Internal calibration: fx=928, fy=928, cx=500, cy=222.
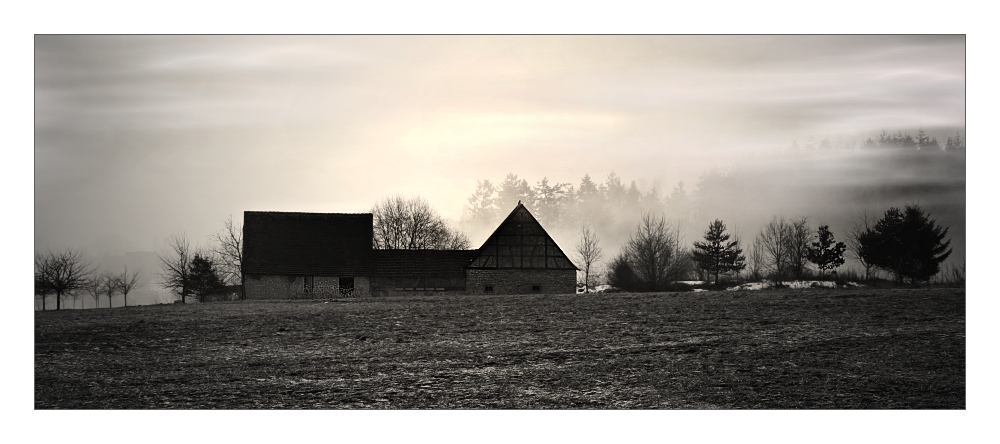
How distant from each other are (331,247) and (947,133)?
22784 mm


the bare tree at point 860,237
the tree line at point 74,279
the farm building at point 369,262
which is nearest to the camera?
the tree line at point 74,279

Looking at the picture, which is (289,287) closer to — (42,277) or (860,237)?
(42,277)

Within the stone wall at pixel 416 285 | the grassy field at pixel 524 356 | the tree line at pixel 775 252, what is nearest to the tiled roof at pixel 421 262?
the stone wall at pixel 416 285

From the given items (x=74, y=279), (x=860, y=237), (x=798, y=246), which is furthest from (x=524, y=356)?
(x=798, y=246)

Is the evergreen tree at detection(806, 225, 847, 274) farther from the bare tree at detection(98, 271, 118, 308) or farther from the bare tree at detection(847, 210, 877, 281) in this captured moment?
the bare tree at detection(98, 271, 118, 308)

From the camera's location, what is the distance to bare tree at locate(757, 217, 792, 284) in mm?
22991

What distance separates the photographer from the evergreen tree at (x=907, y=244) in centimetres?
1795

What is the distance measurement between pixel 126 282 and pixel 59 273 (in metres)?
3.38

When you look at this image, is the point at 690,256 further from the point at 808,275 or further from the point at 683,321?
the point at 683,321

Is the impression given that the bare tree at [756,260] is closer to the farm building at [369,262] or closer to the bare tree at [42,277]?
the farm building at [369,262]

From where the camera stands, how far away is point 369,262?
Result: 112ft

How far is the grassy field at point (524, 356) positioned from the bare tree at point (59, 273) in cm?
65

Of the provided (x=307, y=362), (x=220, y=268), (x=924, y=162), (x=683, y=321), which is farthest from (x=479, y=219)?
(x=220, y=268)

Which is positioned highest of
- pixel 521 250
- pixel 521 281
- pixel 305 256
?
pixel 521 250
